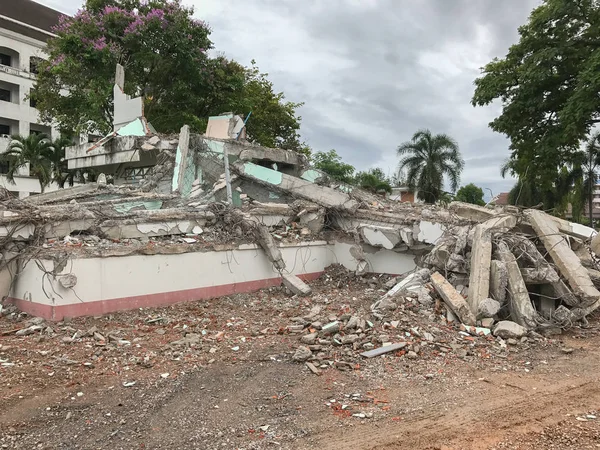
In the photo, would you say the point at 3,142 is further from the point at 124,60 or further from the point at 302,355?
the point at 302,355

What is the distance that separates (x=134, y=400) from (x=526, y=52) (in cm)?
1819

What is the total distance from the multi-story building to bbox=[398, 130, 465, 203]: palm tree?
72.9 feet

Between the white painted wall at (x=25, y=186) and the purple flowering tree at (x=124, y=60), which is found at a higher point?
the purple flowering tree at (x=124, y=60)

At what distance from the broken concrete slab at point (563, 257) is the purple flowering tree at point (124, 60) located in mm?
11436

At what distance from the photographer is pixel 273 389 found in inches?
164

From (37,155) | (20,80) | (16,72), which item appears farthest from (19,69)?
(37,155)

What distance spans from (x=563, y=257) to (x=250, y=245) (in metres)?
4.95

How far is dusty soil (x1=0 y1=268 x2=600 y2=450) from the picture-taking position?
10.9 feet

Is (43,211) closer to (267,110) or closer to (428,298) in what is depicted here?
(428,298)

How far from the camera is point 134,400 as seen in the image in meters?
Result: 3.89

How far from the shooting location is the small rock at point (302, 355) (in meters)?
4.81

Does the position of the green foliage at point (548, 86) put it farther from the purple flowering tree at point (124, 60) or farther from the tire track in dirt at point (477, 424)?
the tire track in dirt at point (477, 424)

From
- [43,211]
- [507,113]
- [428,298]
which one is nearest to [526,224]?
[428,298]

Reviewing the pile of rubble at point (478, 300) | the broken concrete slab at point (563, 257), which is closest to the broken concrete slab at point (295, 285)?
the pile of rubble at point (478, 300)
